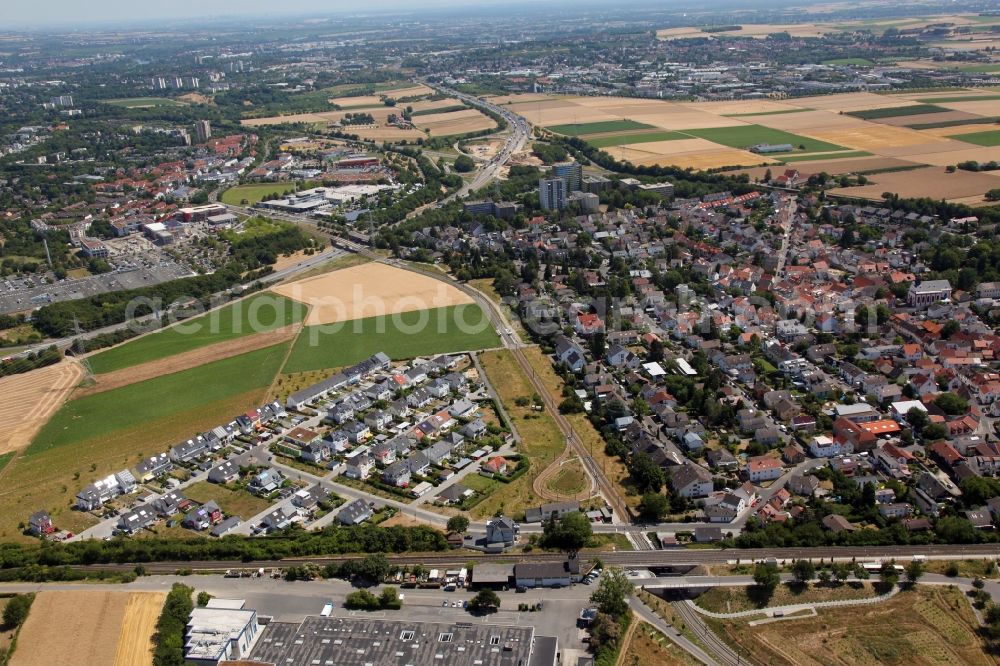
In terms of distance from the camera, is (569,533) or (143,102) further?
(143,102)

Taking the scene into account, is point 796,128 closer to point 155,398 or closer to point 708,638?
point 155,398

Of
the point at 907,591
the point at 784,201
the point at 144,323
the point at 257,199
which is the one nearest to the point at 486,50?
the point at 257,199

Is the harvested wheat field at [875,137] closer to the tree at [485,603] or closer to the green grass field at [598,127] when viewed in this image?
the green grass field at [598,127]

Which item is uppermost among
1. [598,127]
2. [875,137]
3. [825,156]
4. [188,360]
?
[875,137]

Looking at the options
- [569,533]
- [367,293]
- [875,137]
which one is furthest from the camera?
[875,137]

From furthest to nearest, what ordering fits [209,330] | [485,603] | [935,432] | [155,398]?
[209,330] < [155,398] < [935,432] < [485,603]

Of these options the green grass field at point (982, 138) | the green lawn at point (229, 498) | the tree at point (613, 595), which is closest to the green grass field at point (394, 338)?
the green lawn at point (229, 498)

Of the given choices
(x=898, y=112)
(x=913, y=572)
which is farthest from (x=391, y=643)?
(x=898, y=112)

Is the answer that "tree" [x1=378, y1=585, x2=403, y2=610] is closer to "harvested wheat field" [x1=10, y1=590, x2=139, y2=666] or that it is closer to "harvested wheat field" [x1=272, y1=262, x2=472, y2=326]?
"harvested wheat field" [x1=10, y1=590, x2=139, y2=666]
